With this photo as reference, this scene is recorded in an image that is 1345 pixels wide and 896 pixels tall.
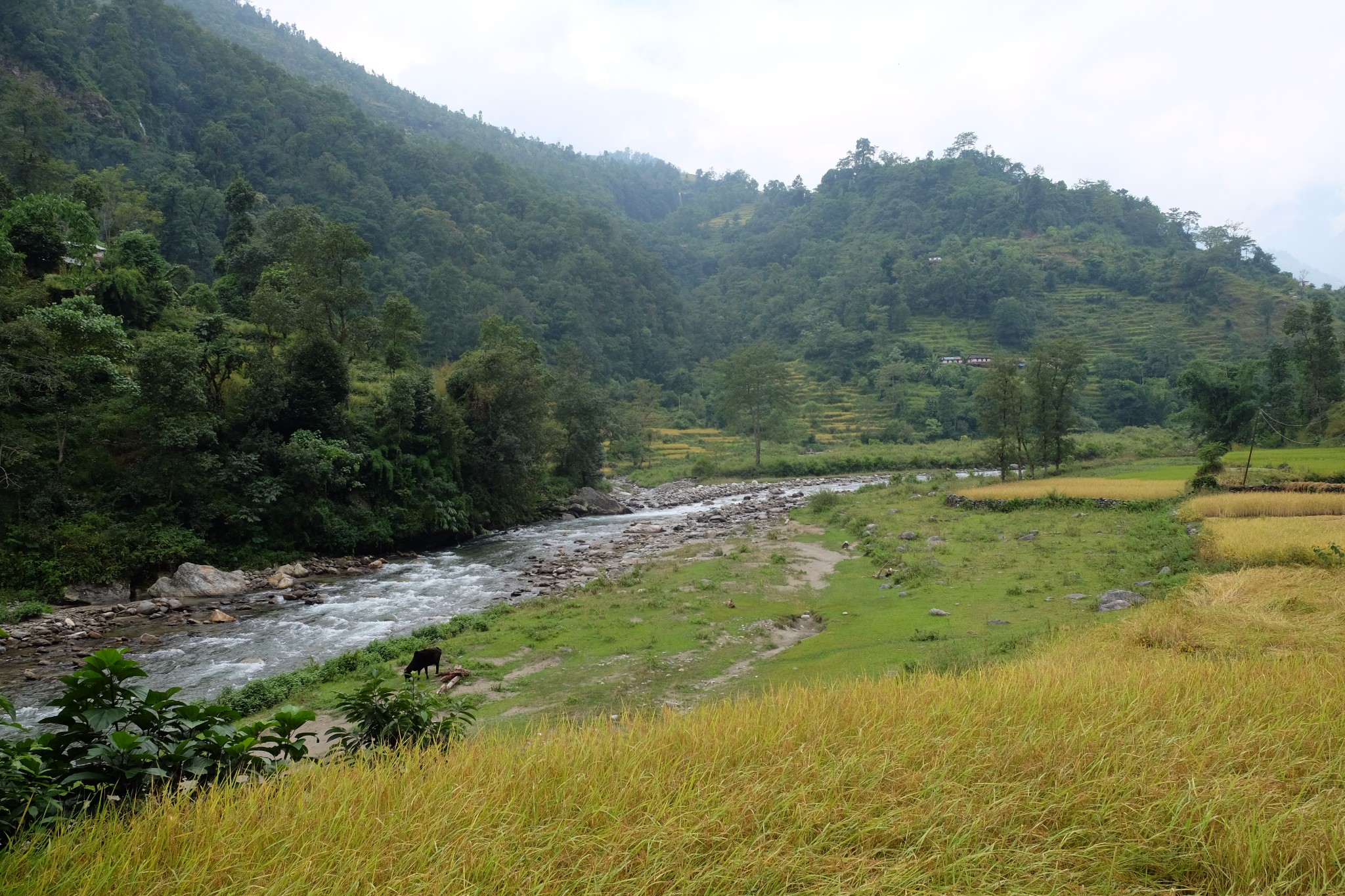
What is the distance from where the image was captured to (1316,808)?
3059 mm

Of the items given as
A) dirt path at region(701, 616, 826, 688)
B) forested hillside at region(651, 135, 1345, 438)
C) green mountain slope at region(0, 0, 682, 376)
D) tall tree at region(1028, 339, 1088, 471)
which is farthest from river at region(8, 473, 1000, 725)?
forested hillside at region(651, 135, 1345, 438)

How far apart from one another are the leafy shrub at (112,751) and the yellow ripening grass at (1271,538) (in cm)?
1602

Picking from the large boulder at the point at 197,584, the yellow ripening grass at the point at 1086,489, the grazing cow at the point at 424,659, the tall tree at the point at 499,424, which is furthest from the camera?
the tall tree at the point at 499,424

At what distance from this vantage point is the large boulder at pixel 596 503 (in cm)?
3522

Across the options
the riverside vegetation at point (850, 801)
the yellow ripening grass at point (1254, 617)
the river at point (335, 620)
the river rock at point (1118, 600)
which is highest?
the riverside vegetation at point (850, 801)

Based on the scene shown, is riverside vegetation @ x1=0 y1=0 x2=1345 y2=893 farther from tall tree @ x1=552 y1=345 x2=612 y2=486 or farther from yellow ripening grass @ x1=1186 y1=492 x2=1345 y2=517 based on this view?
tall tree @ x1=552 y1=345 x2=612 y2=486

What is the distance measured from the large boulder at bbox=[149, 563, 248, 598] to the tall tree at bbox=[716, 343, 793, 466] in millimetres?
41668

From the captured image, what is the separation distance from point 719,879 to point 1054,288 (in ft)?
380

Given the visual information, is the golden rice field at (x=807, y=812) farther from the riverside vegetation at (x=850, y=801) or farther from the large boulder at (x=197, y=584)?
the large boulder at (x=197, y=584)

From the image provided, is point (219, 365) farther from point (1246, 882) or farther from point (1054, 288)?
point (1054, 288)

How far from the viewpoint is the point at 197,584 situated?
16641 millimetres

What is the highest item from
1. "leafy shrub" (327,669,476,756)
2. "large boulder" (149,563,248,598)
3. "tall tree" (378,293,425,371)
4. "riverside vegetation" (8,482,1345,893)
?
"tall tree" (378,293,425,371)

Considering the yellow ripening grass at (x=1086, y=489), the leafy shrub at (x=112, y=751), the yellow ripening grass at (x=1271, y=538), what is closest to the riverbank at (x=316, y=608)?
the leafy shrub at (x=112, y=751)

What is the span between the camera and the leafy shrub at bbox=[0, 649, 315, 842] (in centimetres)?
253
